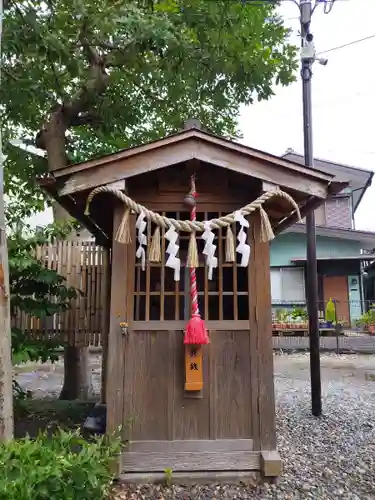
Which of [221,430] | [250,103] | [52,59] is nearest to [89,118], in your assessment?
[52,59]

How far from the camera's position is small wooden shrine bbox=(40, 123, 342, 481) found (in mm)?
3498

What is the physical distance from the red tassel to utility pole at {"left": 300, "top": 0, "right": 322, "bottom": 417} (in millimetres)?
2656

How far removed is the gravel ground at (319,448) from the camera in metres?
3.32

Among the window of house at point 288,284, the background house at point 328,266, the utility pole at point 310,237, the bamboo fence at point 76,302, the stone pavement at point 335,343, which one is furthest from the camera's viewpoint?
the window of house at point 288,284

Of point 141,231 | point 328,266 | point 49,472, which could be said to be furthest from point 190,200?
point 328,266

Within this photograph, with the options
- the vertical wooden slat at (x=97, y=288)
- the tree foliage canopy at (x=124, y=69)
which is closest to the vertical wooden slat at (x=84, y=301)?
the vertical wooden slat at (x=97, y=288)

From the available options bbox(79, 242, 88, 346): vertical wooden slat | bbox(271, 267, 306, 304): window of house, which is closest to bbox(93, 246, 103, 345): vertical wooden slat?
bbox(79, 242, 88, 346): vertical wooden slat

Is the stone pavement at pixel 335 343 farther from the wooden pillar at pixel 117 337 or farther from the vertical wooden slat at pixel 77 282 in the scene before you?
the wooden pillar at pixel 117 337

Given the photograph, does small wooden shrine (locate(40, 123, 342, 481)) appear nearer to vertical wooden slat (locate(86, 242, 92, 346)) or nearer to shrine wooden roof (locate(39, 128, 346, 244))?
shrine wooden roof (locate(39, 128, 346, 244))

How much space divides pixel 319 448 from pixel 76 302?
385 centimetres

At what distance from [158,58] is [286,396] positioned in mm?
5892

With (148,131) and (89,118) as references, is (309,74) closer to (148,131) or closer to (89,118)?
(148,131)

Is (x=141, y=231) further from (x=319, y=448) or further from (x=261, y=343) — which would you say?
(x=319, y=448)

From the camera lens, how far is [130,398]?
356 centimetres
